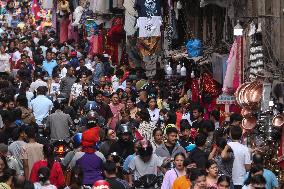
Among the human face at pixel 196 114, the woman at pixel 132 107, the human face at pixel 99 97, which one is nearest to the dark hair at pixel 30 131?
the human face at pixel 196 114

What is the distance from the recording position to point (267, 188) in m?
14.6

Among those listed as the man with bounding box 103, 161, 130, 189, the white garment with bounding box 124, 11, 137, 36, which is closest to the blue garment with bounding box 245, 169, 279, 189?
the man with bounding box 103, 161, 130, 189

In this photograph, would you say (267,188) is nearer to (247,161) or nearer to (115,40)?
(247,161)

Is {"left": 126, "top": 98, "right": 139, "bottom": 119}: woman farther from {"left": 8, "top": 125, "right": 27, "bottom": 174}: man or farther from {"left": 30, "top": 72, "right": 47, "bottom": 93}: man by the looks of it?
{"left": 8, "top": 125, "right": 27, "bottom": 174}: man

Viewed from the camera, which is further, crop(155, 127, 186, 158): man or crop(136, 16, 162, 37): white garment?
crop(136, 16, 162, 37): white garment

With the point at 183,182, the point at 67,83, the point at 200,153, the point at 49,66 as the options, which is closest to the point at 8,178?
the point at 183,182

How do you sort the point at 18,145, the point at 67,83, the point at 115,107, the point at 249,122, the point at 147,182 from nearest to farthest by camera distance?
1. the point at 147,182
2. the point at 18,145
3. the point at 249,122
4. the point at 115,107
5. the point at 67,83

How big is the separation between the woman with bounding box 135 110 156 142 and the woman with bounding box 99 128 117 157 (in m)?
0.74

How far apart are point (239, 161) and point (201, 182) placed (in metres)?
2.31

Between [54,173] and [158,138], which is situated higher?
[158,138]

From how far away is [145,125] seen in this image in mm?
19344

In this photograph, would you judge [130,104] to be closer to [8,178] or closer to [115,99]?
[115,99]

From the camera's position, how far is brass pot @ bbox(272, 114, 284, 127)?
57.4 ft

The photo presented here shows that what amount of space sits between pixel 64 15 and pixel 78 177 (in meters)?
32.6
